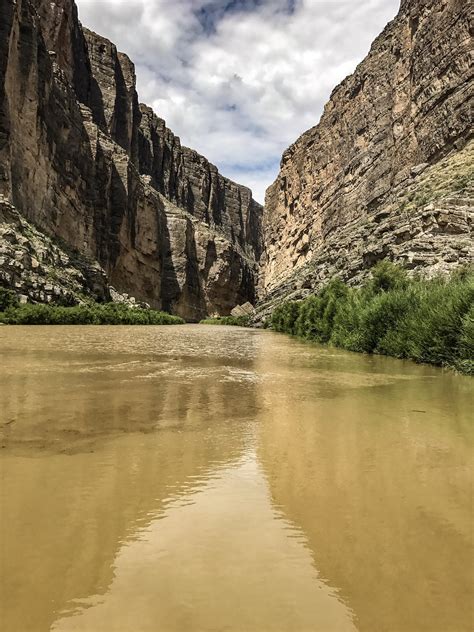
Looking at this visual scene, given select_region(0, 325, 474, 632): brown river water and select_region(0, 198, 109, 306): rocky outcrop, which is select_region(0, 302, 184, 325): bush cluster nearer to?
select_region(0, 198, 109, 306): rocky outcrop

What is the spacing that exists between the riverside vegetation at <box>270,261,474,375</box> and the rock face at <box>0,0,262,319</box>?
102 ft

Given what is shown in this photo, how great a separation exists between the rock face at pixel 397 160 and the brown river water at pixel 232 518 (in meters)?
22.1

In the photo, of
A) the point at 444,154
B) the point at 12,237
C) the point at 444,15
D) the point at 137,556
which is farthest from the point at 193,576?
the point at 444,15

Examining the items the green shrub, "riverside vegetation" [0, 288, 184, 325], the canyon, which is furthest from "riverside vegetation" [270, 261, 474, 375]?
"riverside vegetation" [0, 288, 184, 325]

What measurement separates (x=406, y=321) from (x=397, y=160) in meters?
35.9

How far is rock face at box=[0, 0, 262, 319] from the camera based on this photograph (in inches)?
1761

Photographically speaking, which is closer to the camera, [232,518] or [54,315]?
[232,518]

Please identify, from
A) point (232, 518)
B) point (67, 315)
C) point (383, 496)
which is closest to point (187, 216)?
point (67, 315)

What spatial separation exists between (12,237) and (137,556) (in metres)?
38.5

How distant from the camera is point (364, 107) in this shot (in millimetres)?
55719

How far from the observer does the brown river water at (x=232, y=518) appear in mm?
1899

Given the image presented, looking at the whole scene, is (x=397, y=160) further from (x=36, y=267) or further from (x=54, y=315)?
(x=54, y=315)

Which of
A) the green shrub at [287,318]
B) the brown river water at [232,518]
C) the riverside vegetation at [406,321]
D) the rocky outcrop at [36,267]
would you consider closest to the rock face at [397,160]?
the green shrub at [287,318]

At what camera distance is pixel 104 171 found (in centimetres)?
6512
